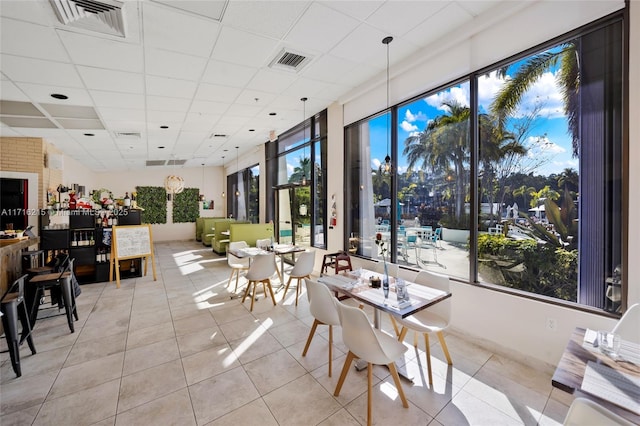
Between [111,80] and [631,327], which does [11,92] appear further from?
[631,327]

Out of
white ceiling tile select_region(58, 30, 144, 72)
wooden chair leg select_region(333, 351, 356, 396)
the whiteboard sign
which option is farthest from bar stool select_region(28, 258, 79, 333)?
wooden chair leg select_region(333, 351, 356, 396)

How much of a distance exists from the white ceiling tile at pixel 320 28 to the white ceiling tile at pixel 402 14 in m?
0.24

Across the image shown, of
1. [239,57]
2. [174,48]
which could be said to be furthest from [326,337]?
[174,48]

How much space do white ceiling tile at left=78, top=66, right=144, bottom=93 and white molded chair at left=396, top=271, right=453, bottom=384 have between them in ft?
14.4

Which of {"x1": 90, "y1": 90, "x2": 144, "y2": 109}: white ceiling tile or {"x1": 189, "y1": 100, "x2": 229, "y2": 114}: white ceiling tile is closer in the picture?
{"x1": 90, "y1": 90, "x2": 144, "y2": 109}: white ceiling tile

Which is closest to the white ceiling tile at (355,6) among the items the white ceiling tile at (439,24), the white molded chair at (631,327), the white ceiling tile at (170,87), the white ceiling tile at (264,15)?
the white ceiling tile at (264,15)

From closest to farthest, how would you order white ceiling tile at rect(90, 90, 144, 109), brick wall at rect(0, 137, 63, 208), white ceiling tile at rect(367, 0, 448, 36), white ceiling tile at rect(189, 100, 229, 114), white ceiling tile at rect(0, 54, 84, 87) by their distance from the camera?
white ceiling tile at rect(367, 0, 448, 36), white ceiling tile at rect(0, 54, 84, 87), white ceiling tile at rect(90, 90, 144, 109), white ceiling tile at rect(189, 100, 229, 114), brick wall at rect(0, 137, 63, 208)

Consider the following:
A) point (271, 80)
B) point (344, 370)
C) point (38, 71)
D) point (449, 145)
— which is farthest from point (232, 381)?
point (38, 71)

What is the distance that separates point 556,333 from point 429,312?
1.04 m

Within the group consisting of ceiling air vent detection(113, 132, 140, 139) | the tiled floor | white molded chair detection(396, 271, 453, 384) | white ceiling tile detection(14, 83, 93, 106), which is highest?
ceiling air vent detection(113, 132, 140, 139)

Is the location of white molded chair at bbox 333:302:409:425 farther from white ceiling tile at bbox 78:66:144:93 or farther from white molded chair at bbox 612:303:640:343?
white ceiling tile at bbox 78:66:144:93

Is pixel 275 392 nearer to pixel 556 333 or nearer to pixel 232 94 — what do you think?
pixel 556 333

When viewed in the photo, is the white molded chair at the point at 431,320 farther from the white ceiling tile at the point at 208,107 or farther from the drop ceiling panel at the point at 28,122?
the drop ceiling panel at the point at 28,122

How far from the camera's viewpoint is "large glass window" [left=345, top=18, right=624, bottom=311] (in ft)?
7.21
